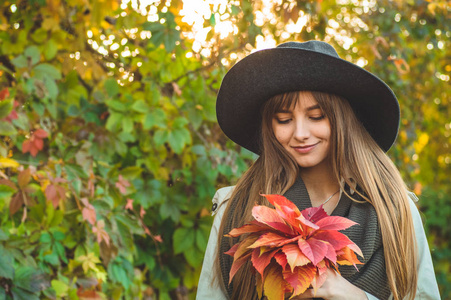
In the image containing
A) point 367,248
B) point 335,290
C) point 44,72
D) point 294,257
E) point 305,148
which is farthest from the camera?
point 44,72

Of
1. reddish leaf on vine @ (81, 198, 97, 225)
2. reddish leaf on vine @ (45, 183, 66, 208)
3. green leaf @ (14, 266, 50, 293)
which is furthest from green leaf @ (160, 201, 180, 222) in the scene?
green leaf @ (14, 266, 50, 293)

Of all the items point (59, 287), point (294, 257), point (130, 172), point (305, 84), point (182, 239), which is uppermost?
point (305, 84)

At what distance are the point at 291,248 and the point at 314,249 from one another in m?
0.06

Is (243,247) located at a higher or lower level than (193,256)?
higher

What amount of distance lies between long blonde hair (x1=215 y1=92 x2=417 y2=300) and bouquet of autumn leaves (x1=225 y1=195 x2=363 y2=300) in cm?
34

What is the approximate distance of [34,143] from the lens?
2174 millimetres

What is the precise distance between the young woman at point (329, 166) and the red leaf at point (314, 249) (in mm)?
268

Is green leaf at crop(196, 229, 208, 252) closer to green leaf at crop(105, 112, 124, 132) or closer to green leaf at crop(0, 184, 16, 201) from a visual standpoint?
green leaf at crop(105, 112, 124, 132)

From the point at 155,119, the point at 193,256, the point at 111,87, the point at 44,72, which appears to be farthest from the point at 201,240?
the point at 44,72

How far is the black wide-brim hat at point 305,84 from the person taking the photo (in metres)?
1.58

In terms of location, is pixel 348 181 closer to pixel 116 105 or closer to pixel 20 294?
pixel 20 294

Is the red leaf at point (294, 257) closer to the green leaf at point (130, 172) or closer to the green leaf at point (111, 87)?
the green leaf at point (130, 172)

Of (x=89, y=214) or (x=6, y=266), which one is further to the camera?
(x=89, y=214)

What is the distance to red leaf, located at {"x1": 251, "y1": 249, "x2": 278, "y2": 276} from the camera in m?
1.19
